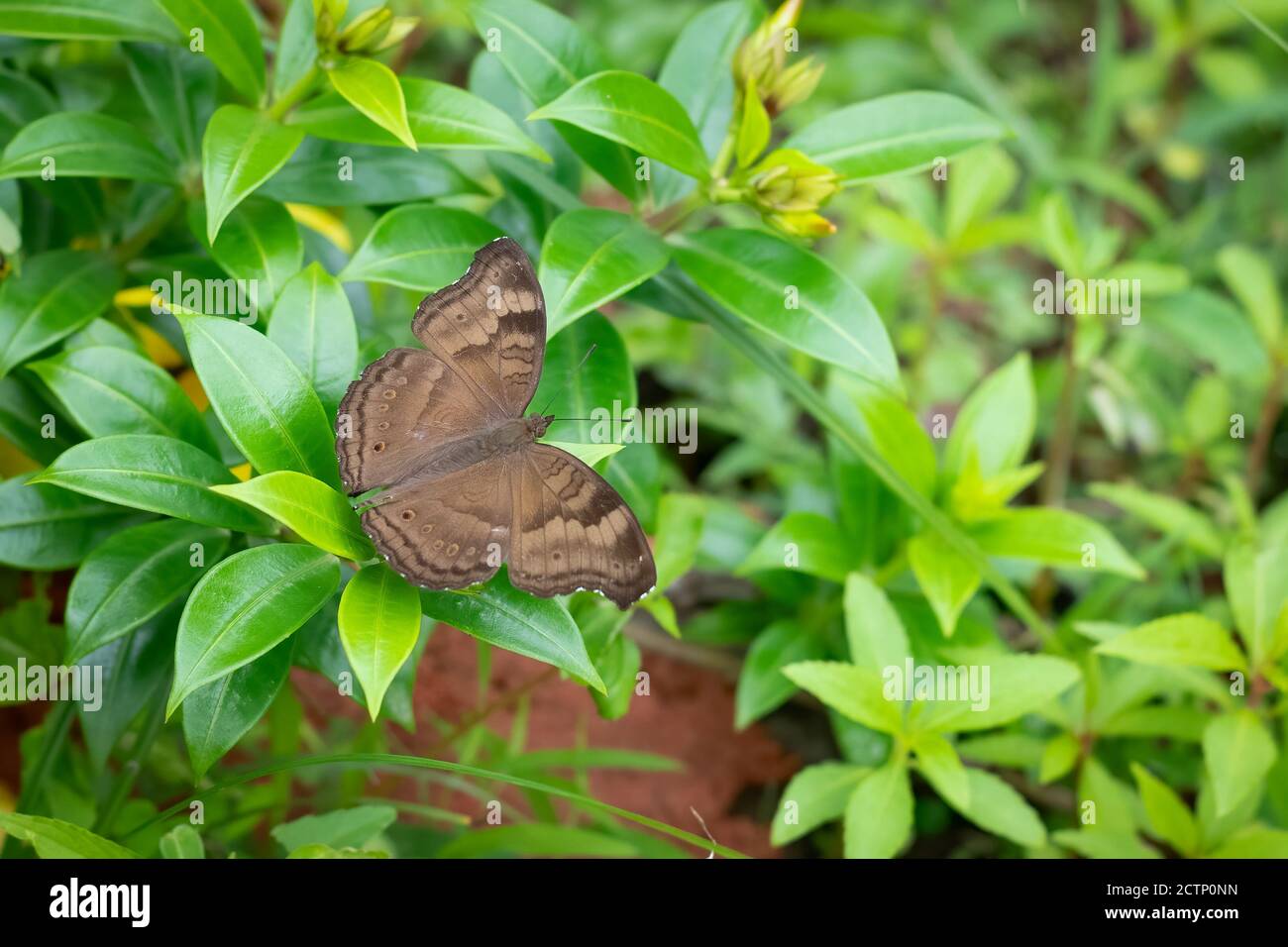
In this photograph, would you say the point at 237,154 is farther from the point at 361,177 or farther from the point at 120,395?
the point at 120,395

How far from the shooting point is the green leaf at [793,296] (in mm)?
1511

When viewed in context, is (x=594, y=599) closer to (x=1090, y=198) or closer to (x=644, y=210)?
(x=644, y=210)

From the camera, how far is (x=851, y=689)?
5.56 ft

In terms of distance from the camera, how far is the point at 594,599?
1638mm

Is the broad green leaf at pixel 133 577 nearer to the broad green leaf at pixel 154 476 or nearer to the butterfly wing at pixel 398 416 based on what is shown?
the broad green leaf at pixel 154 476

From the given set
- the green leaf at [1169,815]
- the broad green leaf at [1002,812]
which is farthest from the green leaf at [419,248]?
the green leaf at [1169,815]

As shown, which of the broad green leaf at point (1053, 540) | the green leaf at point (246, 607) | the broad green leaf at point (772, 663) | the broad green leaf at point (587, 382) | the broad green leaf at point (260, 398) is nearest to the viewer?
the green leaf at point (246, 607)

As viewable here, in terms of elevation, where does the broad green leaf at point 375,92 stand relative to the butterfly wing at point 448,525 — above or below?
above

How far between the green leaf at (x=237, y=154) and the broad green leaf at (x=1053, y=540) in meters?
1.26

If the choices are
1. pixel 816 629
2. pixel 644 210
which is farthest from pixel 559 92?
pixel 816 629

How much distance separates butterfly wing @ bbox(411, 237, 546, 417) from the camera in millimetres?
1452

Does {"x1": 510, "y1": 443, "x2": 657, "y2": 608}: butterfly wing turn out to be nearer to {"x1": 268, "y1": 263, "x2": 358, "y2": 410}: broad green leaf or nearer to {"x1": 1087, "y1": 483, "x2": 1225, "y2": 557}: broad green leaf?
{"x1": 268, "y1": 263, "x2": 358, "y2": 410}: broad green leaf

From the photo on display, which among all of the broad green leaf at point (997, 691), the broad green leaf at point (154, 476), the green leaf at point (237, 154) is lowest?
the broad green leaf at point (997, 691)
